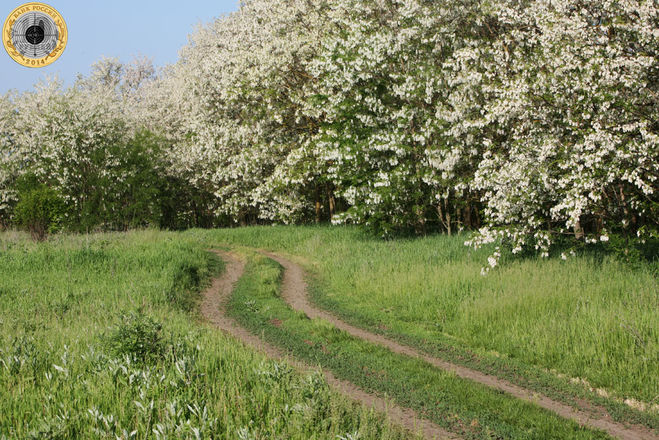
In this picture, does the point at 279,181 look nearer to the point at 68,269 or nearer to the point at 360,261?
the point at 360,261

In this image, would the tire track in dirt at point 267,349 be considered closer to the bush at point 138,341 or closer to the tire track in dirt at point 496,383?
the tire track in dirt at point 496,383

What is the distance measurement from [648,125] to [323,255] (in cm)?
1364

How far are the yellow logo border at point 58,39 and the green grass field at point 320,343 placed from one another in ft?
26.0

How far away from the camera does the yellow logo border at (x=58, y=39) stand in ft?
67.7

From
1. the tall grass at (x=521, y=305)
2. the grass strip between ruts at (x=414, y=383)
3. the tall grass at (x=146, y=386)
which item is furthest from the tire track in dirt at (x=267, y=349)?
the tall grass at (x=521, y=305)

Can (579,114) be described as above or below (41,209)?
above

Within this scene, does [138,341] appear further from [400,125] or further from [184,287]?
[400,125]

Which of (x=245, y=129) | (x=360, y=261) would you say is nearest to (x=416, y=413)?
(x=360, y=261)

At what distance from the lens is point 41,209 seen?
32.4 meters

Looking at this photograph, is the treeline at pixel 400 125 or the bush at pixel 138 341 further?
the treeline at pixel 400 125

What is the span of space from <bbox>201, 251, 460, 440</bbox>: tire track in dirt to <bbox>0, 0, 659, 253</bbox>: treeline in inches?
244

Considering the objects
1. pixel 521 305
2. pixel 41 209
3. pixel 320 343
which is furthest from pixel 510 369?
pixel 41 209

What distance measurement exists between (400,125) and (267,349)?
40.0ft

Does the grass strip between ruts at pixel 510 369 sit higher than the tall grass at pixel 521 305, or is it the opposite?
the tall grass at pixel 521 305
